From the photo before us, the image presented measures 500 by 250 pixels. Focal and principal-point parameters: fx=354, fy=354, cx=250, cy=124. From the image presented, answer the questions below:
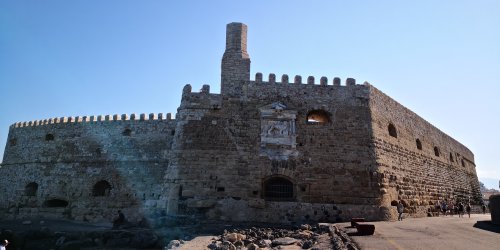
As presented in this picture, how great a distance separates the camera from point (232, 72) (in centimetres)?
1516

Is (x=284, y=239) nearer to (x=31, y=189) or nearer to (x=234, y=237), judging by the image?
(x=234, y=237)

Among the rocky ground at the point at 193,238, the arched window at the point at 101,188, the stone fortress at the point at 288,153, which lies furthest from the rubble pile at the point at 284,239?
the arched window at the point at 101,188

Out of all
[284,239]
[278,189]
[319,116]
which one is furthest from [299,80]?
[284,239]

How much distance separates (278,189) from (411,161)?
8.18 metres

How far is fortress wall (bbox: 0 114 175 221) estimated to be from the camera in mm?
22094

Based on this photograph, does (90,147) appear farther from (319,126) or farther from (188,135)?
(319,126)

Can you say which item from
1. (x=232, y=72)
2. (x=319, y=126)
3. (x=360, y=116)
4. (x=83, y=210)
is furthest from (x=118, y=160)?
(x=360, y=116)

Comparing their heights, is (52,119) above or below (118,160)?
above

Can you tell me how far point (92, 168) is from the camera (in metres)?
22.9

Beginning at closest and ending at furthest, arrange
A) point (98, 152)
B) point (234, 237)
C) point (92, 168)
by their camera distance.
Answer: point (234, 237) < point (92, 168) < point (98, 152)

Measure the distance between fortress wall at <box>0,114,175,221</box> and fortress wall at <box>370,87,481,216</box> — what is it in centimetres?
1280

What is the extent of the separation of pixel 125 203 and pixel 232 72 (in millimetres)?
11956

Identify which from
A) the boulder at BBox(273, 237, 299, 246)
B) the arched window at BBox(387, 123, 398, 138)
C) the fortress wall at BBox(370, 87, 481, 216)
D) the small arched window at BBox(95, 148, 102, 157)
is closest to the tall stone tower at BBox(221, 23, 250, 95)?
the fortress wall at BBox(370, 87, 481, 216)

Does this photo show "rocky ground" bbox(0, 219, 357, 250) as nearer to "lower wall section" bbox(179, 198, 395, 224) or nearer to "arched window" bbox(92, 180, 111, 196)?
"lower wall section" bbox(179, 198, 395, 224)
